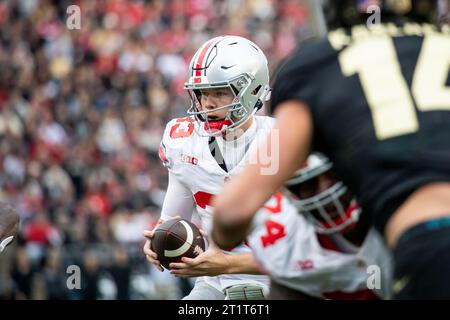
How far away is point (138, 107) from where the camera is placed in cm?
1515

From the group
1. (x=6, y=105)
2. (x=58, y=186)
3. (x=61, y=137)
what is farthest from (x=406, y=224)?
(x=6, y=105)

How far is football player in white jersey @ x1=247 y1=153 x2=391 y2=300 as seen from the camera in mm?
3674

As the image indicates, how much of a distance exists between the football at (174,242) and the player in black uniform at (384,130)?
186 cm

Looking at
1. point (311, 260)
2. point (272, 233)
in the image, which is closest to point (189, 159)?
point (272, 233)

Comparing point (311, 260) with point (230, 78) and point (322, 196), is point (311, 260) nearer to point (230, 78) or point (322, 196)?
point (322, 196)

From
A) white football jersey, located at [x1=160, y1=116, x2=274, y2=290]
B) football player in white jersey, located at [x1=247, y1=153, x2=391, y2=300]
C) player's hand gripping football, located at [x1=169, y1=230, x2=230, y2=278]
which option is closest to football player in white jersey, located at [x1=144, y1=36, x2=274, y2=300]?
white football jersey, located at [x1=160, y1=116, x2=274, y2=290]

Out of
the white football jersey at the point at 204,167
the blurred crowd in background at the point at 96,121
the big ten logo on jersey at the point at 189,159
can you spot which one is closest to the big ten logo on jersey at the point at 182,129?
the white football jersey at the point at 204,167

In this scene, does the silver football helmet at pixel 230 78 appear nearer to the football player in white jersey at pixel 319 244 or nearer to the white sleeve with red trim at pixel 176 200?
the white sleeve with red trim at pixel 176 200

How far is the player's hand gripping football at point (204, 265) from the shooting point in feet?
15.3

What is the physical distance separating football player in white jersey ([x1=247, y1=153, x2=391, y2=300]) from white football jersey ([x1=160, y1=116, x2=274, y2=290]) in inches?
33.5

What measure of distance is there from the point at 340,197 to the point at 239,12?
1383 cm

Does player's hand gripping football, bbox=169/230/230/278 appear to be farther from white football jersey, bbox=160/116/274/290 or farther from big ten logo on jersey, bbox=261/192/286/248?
big ten logo on jersey, bbox=261/192/286/248

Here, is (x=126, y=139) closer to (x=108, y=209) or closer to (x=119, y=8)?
(x=108, y=209)

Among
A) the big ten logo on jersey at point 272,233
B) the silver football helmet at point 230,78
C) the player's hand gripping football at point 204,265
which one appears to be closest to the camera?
the big ten logo on jersey at point 272,233
